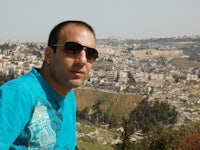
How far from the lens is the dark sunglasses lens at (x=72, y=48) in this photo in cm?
221

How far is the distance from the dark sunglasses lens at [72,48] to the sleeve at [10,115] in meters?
0.41

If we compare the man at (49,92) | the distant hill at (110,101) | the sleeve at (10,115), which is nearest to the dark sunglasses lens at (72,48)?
the man at (49,92)

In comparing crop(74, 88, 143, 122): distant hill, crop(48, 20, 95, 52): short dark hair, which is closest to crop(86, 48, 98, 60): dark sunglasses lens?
crop(48, 20, 95, 52): short dark hair

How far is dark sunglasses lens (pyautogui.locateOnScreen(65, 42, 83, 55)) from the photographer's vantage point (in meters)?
2.21

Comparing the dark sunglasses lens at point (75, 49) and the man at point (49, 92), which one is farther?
the dark sunglasses lens at point (75, 49)

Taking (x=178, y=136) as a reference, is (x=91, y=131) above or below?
below

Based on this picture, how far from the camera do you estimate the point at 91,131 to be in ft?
270

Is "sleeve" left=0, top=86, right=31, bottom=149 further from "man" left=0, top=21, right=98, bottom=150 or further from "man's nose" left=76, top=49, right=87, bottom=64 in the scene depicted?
"man's nose" left=76, top=49, right=87, bottom=64

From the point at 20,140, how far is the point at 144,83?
5441 inches

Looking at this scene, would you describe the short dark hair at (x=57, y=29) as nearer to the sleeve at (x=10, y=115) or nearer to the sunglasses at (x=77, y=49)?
the sunglasses at (x=77, y=49)

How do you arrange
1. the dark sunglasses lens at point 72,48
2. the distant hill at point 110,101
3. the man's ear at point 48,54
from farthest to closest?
1. the distant hill at point 110,101
2. the man's ear at point 48,54
3. the dark sunglasses lens at point 72,48

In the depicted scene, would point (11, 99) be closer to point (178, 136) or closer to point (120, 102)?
point (178, 136)

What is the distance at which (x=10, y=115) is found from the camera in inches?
75.9

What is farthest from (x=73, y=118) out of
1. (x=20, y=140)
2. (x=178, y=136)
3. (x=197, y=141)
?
(x=178, y=136)
